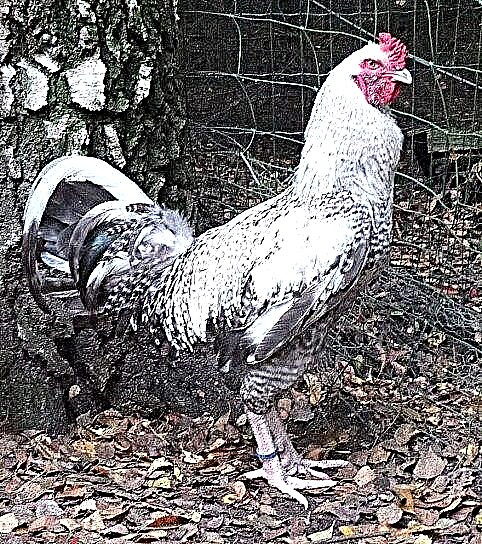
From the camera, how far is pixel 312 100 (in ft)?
19.6

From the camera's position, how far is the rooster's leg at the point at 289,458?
353 centimetres

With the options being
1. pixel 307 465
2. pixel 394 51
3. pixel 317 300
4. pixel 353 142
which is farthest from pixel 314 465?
pixel 394 51

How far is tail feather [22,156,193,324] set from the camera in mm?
3357

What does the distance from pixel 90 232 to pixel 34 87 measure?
0.61 m

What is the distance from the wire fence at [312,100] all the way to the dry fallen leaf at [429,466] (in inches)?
49.9

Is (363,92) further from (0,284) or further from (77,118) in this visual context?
(0,284)

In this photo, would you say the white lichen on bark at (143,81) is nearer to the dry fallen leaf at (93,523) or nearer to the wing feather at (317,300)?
the wing feather at (317,300)

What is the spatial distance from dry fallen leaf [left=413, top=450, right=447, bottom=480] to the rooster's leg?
0.29 m

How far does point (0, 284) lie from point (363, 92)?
166cm

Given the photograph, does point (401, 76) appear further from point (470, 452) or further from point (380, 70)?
point (470, 452)

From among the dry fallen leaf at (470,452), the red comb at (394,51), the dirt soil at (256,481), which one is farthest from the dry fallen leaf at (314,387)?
the red comb at (394,51)

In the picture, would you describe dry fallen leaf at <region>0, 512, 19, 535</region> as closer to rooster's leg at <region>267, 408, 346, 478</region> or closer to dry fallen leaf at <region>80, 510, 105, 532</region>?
dry fallen leaf at <region>80, 510, 105, 532</region>

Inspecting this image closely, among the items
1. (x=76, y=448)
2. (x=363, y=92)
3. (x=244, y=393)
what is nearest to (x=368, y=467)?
(x=244, y=393)

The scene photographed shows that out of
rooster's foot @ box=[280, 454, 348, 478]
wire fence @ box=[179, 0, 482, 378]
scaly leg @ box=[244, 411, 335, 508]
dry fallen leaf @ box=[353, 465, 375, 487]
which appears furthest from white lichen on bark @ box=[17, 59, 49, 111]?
dry fallen leaf @ box=[353, 465, 375, 487]
